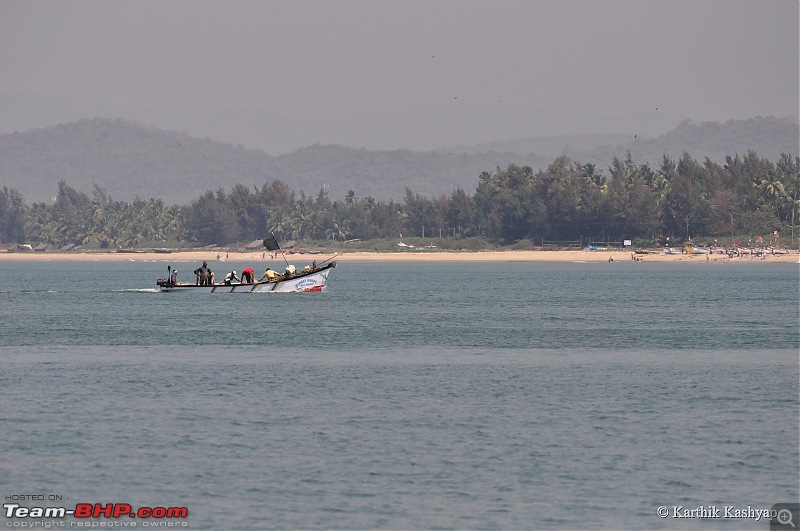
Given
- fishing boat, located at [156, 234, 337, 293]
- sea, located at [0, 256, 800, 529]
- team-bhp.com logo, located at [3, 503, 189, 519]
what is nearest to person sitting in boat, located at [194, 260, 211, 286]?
fishing boat, located at [156, 234, 337, 293]

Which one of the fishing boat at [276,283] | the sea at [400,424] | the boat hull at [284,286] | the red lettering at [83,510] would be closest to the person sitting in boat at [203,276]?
the fishing boat at [276,283]

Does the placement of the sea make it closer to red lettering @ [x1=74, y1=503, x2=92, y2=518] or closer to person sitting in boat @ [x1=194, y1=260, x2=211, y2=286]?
red lettering @ [x1=74, y1=503, x2=92, y2=518]

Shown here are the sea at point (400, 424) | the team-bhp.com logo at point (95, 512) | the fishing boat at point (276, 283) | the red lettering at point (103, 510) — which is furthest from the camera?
the fishing boat at point (276, 283)

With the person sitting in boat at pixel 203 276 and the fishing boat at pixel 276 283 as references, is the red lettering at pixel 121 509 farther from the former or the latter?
the person sitting in boat at pixel 203 276

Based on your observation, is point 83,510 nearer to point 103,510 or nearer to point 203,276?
point 103,510

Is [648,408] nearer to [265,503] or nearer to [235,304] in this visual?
[265,503]

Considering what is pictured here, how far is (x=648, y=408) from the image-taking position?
3853 centimetres

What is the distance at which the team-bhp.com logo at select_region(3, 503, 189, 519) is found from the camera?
25609mm

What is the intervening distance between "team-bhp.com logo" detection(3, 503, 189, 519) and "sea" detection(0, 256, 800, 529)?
0.26ft

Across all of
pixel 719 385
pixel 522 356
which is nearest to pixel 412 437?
pixel 719 385

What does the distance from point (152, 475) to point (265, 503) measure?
3.81 m

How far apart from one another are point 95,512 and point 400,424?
455 inches

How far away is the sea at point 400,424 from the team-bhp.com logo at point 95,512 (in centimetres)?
8

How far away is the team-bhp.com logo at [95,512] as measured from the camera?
2561 cm
